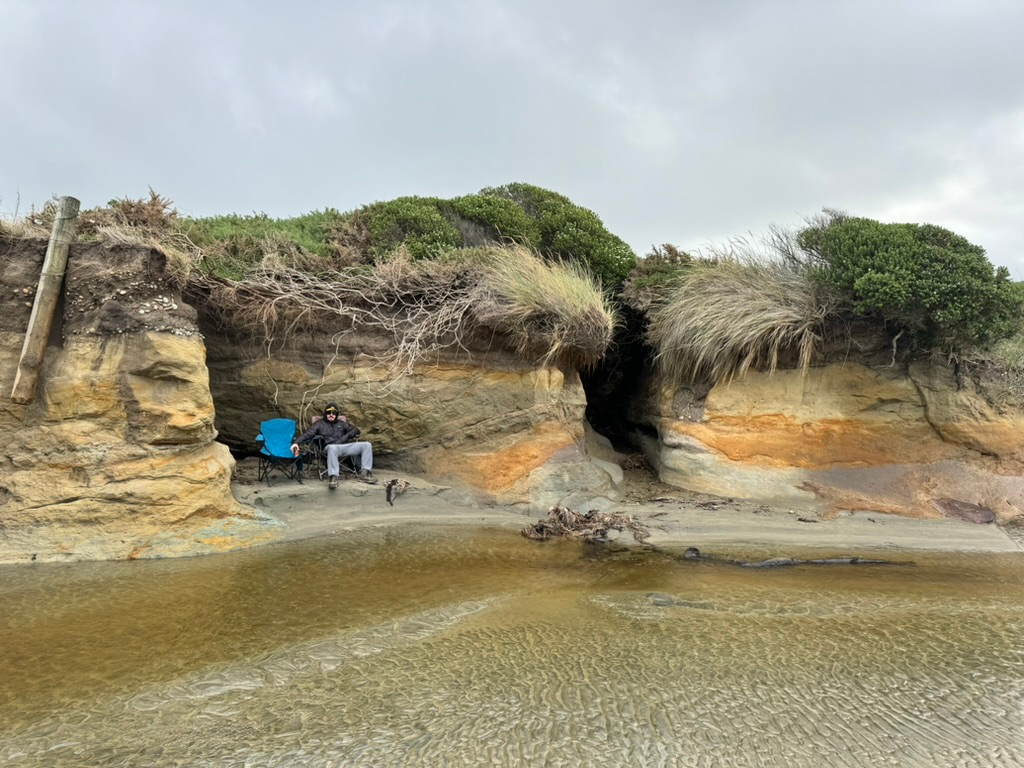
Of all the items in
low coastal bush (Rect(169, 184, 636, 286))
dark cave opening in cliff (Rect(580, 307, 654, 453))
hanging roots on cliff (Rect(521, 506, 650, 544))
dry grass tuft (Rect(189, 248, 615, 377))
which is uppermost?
low coastal bush (Rect(169, 184, 636, 286))

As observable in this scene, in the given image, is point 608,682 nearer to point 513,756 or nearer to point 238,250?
point 513,756

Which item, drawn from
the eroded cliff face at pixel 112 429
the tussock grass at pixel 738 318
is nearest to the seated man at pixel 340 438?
the eroded cliff face at pixel 112 429

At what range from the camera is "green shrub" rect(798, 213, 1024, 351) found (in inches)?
340

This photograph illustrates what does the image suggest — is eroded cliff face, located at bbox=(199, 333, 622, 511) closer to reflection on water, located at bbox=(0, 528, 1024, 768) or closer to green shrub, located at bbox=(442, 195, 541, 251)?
green shrub, located at bbox=(442, 195, 541, 251)

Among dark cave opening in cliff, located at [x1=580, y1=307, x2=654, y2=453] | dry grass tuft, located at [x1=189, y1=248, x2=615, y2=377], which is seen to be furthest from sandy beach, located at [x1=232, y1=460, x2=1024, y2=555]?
dark cave opening in cliff, located at [x1=580, y1=307, x2=654, y2=453]

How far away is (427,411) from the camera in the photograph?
9.30 m

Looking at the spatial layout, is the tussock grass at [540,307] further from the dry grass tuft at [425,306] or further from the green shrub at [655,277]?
the green shrub at [655,277]

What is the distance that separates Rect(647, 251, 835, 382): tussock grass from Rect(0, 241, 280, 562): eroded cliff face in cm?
637

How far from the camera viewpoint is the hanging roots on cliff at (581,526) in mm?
7492

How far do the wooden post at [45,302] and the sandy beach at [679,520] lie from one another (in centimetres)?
250

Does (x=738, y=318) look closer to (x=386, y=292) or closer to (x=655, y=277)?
(x=655, y=277)

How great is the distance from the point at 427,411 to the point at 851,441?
6.18 meters

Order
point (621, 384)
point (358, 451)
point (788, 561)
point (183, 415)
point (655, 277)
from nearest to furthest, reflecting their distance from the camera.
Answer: point (788, 561), point (183, 415), point (358, 451), point (655, 277), point (621, 384)

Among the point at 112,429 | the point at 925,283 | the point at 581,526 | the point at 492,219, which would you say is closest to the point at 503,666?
the point at 581,526
